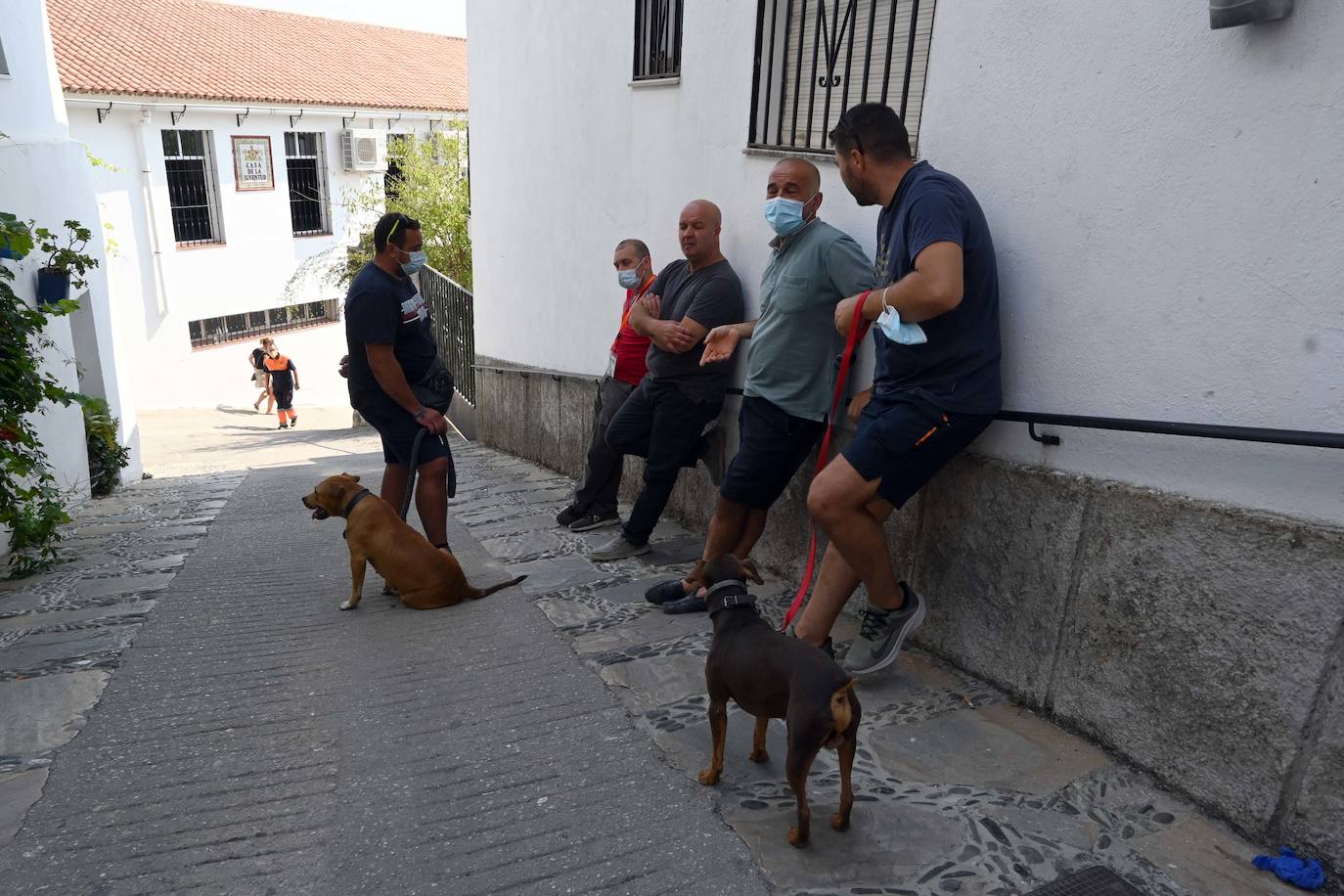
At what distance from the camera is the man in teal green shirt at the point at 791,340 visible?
3.88m

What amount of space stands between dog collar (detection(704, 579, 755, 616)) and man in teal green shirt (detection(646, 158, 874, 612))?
2.39 feet

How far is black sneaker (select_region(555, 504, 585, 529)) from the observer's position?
232 inches

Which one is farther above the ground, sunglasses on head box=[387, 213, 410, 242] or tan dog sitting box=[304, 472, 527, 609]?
sunglasses on head box=[387, 213, 410, 242]

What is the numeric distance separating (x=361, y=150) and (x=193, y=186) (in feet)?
13.9

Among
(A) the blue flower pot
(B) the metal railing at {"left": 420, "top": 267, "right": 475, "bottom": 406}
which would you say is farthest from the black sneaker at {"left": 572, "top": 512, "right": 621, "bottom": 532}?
(B) the metal railing at {"left": 420, "top": 267, "right": 475, "bottom": 406}

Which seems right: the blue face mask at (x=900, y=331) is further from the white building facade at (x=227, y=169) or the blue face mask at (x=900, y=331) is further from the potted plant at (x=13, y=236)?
the white building facade at (x=227, y=169)

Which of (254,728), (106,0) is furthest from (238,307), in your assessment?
(254,728)

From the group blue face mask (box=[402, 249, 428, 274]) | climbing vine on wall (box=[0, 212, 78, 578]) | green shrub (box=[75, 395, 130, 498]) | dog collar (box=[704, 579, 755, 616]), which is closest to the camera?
dog collar (box=[704, 579, 755, 616])

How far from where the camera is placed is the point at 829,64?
434cm

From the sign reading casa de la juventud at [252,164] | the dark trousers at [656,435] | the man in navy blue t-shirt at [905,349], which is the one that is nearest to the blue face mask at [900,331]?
the man in navy blue t-shirt at [905,349]

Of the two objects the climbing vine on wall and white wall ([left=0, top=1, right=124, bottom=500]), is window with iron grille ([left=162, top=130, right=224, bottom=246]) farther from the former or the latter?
the climbing vine on wall

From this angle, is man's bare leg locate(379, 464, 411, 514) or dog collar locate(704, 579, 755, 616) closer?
dog collar locate(704, 579, 755, 616)

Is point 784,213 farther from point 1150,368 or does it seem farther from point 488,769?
point 488,769

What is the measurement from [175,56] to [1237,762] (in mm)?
23680
